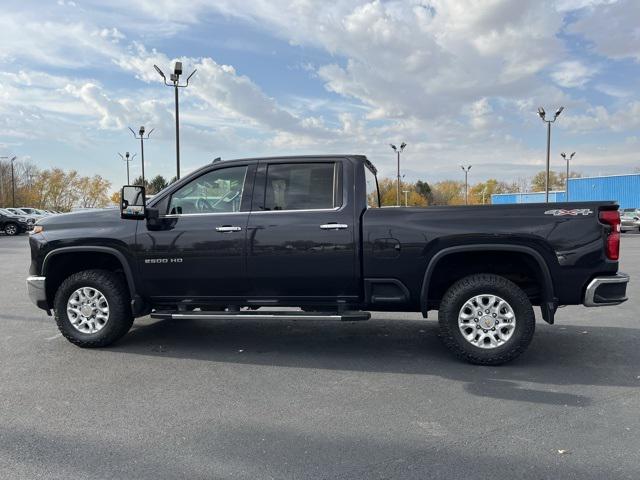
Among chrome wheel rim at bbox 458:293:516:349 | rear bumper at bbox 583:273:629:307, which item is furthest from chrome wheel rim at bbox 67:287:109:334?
rear bumper at bbox 583:273:629:307

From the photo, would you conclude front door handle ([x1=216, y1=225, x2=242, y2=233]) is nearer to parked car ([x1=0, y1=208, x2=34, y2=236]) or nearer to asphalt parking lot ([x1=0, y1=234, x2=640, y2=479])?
asphalt parking lot ([x1=0, y1=234, x2=640, y2=479])

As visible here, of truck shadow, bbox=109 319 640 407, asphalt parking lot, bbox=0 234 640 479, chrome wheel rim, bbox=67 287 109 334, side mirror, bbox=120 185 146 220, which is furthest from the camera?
chrome wheel rim, bbox=67 287 109 334

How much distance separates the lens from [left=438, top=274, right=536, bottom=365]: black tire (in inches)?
191

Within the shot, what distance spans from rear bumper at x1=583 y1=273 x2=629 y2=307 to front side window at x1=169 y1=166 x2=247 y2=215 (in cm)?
354

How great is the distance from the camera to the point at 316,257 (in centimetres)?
510

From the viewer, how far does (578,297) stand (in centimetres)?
485

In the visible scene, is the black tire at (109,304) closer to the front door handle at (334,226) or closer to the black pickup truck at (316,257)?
the black pickup truck at (316,257)

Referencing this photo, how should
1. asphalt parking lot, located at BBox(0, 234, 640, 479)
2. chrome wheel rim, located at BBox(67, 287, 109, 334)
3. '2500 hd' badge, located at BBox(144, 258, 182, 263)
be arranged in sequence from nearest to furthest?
asphalt parking lot, located at BBox(0, 234, 640, 479) < '2500 hd' badge, located at BBox(144, 258, 182, 263) < chrome wheel rim, located at BBox(67, 287, 109, 334)

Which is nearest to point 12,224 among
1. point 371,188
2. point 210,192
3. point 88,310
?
point 88,310

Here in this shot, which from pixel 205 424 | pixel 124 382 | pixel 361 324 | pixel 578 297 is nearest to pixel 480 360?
pixel 578 297

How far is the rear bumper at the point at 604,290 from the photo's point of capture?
15.6 feet

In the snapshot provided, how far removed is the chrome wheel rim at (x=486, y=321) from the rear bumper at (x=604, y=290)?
28.5 inches

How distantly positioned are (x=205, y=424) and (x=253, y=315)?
160cm

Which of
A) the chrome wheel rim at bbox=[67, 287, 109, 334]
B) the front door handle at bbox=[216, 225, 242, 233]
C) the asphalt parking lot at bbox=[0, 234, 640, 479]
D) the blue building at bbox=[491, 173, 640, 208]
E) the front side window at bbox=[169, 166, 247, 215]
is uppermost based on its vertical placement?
the blue building at bbox=[491, 173, 640, 208]
